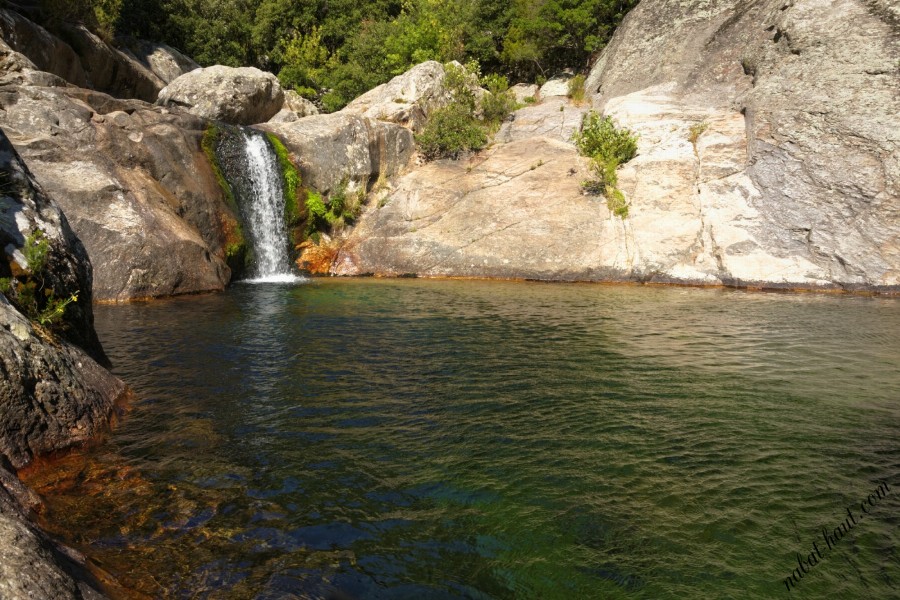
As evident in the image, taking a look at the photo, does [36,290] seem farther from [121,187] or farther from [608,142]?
[608,142]

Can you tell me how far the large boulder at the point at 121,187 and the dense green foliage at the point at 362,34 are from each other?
69.3 feet

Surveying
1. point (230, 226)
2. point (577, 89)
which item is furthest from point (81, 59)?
point (577, 89)

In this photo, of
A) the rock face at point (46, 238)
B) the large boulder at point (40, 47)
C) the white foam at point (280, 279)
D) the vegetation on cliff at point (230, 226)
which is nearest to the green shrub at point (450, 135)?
the white foam at point (280, 279)

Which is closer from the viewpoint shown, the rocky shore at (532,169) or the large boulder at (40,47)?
the rocky shore at (532,169)

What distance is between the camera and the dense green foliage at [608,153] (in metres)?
24.2

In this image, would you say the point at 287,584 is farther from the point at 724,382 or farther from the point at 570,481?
the point at 724,382

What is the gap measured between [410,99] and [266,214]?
11611 mm

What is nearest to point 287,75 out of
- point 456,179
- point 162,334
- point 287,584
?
point 456,179

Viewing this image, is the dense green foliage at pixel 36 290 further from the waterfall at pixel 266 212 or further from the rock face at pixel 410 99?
the rock face at pixel 410 99

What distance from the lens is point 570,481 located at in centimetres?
637

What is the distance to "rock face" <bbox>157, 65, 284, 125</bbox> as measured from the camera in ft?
97.2

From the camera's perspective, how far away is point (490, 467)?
673cm

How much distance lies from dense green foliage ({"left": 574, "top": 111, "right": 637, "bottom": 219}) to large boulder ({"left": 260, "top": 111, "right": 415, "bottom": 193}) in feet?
30.5

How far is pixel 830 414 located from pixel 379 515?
6656 mm
